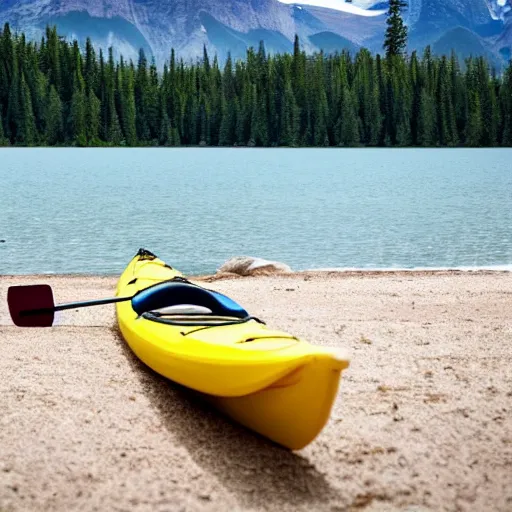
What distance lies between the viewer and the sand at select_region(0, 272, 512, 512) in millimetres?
4910

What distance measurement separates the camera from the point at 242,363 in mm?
5414

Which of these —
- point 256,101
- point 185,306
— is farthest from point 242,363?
point 256,101

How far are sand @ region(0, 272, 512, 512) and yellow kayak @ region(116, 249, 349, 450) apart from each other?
24 cm

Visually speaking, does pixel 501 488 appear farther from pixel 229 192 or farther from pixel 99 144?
pixel 99 144

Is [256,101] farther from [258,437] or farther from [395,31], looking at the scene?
[258,437]

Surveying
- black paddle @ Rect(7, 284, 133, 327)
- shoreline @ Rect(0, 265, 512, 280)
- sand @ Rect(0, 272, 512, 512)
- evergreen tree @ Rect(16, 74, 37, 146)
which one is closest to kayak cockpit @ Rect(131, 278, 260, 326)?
sand @ Rect(0, 272, 512, 512)

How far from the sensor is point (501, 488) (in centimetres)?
501

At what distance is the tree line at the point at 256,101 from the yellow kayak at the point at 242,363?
100m

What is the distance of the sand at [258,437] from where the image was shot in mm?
4910

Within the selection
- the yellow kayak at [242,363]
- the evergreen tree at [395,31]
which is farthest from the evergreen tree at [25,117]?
the yellow kayak at [242,363]

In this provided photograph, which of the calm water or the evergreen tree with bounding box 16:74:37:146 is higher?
the evergreen tree with bounding box 16:74:37:146

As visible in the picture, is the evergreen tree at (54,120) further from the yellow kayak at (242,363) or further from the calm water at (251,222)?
the yellow kayak at (242,363)

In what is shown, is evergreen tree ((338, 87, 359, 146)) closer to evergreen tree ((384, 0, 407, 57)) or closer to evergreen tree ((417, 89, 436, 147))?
evergreen tree ((417, 89, 436, 147))

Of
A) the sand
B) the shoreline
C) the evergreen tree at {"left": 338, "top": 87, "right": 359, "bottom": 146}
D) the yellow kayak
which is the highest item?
the evergreen tree at {"left": 338, "top": 87, "right": 359, "bottom": 146}
